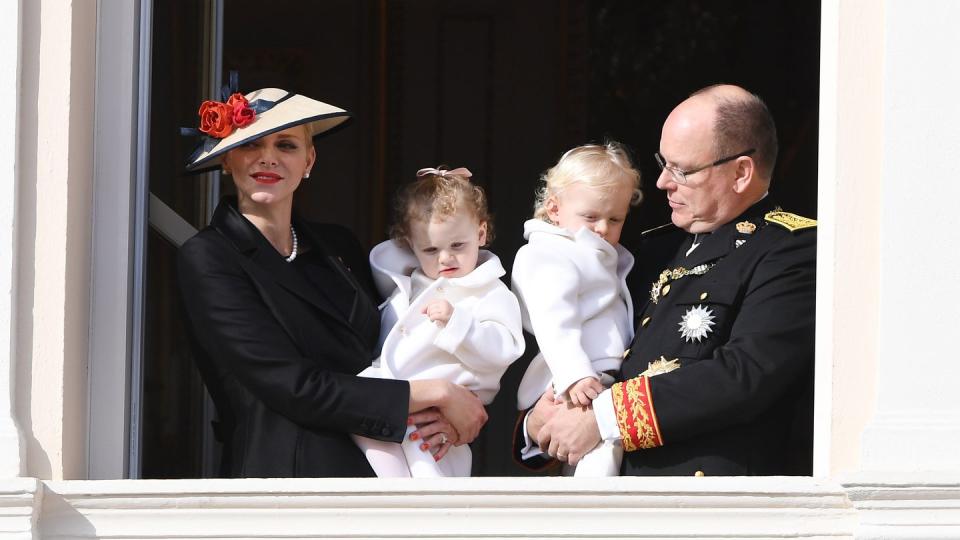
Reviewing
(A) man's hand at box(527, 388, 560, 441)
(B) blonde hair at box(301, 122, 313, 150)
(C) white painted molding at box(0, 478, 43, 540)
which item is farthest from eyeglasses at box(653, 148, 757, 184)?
(C) white painted molding at box(0, 478, 43, 540)

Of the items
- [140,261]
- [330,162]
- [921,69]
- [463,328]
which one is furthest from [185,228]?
[330,162]

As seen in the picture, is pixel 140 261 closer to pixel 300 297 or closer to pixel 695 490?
pixel 300 297

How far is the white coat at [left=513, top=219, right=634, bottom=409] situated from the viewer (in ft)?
15.0

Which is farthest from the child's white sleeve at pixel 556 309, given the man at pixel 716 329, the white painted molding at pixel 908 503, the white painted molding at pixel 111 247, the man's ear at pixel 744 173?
the white painted molding at pixel 111 247

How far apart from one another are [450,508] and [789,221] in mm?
1093

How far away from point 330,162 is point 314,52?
0.53m

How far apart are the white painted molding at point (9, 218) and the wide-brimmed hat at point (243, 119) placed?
490mm

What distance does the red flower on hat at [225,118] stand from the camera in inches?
182

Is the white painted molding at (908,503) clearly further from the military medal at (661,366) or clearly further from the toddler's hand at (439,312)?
the toddler's hand at (439,312)

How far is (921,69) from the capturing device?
4.31 m

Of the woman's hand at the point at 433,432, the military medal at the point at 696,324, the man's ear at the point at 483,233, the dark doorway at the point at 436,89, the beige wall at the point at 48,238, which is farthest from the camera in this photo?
the dark doorway at the point at 436,89

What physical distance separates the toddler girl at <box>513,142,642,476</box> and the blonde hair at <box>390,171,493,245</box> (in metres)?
0.16

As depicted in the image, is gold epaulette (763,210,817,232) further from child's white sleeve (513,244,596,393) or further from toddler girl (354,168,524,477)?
toddler girl (354,168,524,477)
